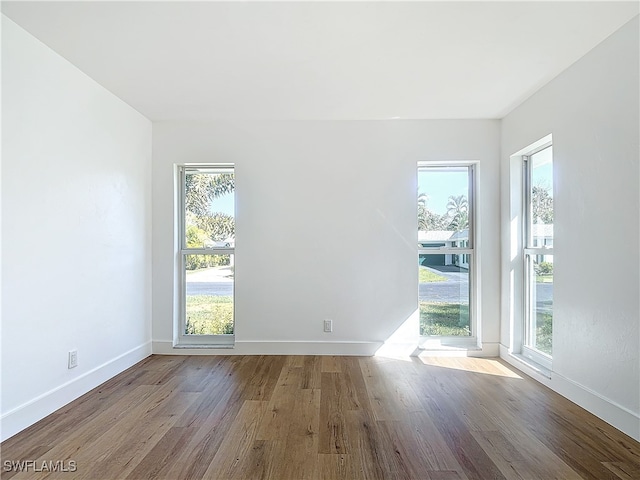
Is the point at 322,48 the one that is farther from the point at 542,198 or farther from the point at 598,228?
the point at 542,198

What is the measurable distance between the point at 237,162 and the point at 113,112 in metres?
1.19

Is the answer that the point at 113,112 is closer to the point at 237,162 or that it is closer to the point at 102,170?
the point at 102,170

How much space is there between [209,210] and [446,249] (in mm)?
2677

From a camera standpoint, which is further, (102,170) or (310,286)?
(310,286)

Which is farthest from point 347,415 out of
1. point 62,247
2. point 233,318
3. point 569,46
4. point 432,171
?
point 569,46

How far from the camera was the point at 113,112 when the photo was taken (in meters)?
3.03

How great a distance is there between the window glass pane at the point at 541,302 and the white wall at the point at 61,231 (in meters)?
3.88

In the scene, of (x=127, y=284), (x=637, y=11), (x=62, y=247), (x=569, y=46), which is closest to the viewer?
(x=637, y=11)

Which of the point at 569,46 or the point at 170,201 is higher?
the point at 569,46

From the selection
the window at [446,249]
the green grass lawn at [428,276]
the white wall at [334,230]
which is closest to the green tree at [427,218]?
the window at [446,249]

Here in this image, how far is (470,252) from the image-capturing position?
3732 mm

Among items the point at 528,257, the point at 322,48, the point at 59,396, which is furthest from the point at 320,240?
the point at 59,396

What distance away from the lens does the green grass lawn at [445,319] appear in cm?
372

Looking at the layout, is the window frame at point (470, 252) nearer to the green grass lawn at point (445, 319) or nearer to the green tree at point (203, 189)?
the green grass lawn at point (445, 319)
